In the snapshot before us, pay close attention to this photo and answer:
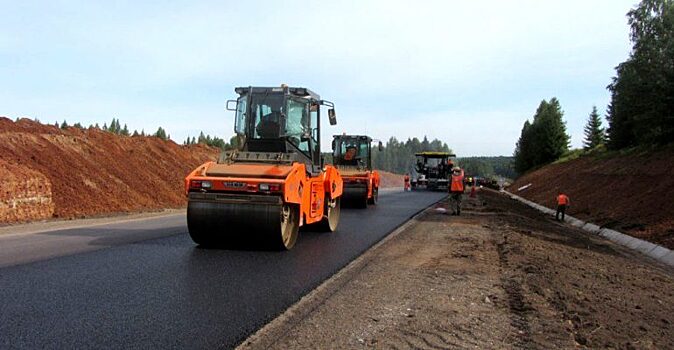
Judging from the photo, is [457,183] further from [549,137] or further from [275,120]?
[549,137]

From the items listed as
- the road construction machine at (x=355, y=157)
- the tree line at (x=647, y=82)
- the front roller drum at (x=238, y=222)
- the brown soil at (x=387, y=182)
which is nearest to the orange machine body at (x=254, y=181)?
the front roller drum at (x=238, y=222)

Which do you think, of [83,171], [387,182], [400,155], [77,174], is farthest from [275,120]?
[400,155]

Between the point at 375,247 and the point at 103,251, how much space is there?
444cm

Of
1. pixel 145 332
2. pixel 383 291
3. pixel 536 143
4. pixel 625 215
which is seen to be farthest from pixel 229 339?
pixel 536 143

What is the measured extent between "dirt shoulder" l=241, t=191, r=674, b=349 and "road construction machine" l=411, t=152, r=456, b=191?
3016 cm

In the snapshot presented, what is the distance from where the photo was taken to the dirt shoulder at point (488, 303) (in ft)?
13.9

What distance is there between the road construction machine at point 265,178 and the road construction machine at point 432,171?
29.8 meters

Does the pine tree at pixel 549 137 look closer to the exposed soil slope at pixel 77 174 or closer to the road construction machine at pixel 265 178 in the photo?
the exposed soil slope at pixel 77 174

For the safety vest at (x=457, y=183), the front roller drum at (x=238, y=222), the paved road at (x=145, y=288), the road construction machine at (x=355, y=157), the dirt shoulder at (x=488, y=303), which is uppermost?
the road construction machine at (x=355, y=157)

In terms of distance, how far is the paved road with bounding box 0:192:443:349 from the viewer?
13.6ft

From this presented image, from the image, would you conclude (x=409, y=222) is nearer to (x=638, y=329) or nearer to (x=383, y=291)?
(x=383, y=291)

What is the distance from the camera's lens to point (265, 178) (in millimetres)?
8016

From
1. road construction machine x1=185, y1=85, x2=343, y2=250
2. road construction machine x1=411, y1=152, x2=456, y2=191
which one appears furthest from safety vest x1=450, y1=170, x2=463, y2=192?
road construction machine x1=411, y1=152, x2=456, y2=191

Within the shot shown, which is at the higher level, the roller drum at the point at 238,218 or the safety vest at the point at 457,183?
the safety vest at the point at 457,183
